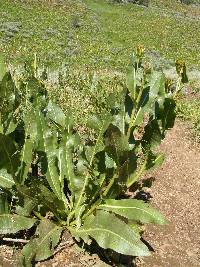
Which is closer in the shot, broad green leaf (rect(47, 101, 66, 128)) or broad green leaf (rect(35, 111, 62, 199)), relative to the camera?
broad green leaf (rect(35, 111, 62, 199))

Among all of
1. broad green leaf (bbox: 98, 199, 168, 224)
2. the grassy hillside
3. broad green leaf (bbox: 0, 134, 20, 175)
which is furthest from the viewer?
the grassy hillside

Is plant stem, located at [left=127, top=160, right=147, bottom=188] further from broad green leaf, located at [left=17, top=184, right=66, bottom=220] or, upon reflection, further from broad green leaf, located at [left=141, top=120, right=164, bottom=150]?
broad green leaf, located at [left=17, top=184, right=66, bottom=220]

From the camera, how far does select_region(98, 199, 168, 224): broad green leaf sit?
384 cm

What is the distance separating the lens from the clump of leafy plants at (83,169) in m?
3.86

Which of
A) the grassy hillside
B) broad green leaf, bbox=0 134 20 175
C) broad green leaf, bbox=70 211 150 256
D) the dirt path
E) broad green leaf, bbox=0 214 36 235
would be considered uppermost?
Answer: broad green leaf, bbox=0 134 20 175

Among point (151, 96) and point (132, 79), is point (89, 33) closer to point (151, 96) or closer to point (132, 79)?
point (151, 96)

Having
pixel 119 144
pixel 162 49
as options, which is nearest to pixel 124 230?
→ pixel 119 144

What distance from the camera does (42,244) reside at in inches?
154

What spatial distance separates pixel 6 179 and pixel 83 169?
0.73 m

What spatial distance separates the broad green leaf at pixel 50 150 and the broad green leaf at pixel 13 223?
49cm

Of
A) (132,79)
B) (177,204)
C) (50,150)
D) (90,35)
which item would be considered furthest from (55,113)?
(90,35)

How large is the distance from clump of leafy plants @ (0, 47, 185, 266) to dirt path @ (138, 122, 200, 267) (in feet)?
2.14

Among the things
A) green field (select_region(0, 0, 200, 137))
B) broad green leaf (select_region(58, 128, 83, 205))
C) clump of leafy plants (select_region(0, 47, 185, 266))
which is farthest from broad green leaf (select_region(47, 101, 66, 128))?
green field (select_region(0, 0, 200, 137))

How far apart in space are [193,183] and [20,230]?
2765 mm
